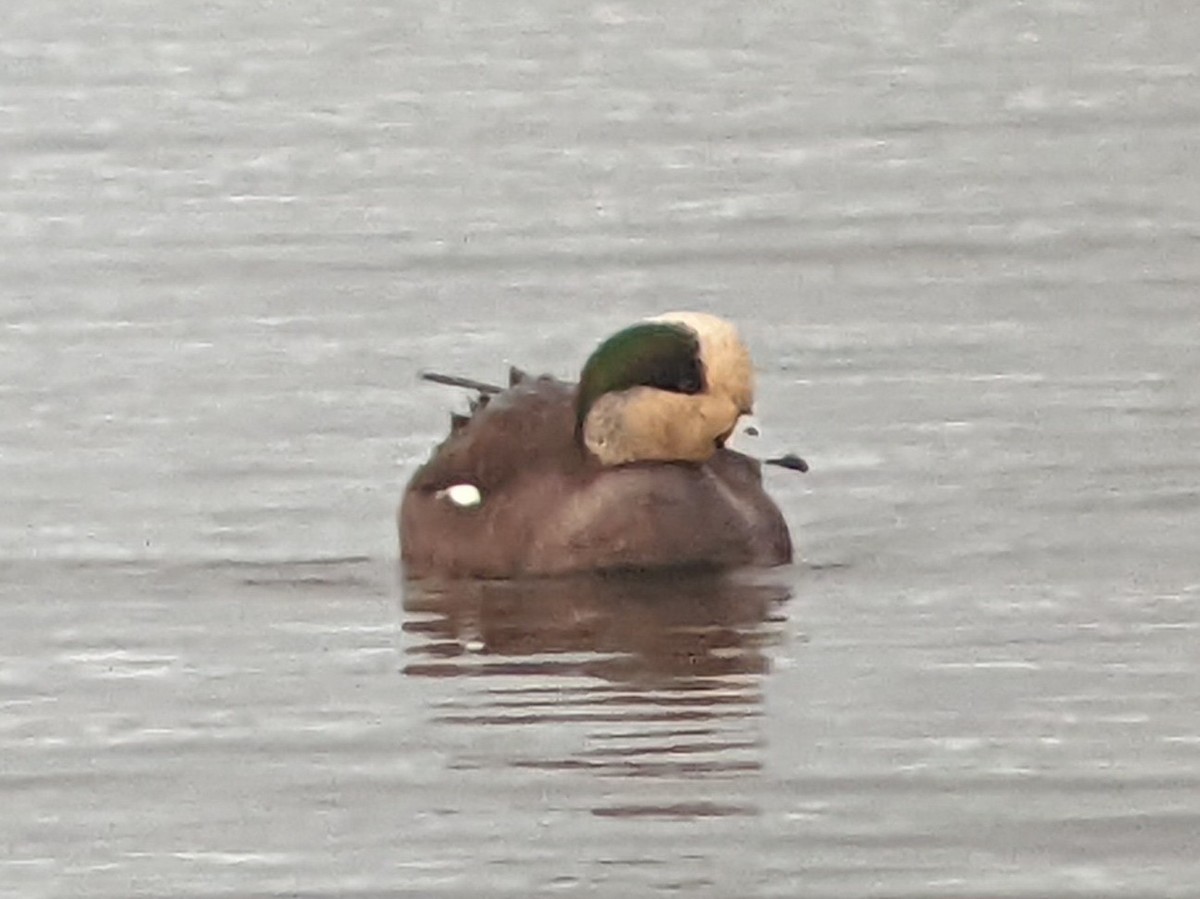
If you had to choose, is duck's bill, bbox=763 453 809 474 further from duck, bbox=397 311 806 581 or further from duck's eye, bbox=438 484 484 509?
duck's eye, bbox=438 484 484 509

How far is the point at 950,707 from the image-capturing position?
9.55m

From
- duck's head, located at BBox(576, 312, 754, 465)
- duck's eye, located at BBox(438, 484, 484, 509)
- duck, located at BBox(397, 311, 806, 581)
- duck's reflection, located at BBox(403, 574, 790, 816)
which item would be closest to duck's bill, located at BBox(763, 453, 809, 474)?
duck, located at BBox(397, 311, 806, 581)

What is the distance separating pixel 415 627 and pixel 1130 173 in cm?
511

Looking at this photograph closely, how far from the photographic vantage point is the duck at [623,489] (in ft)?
→ 36.9

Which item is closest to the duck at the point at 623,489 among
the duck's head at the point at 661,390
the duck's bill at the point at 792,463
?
the duck's head at the point at 661,390

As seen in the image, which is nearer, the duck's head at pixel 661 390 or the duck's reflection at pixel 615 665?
the duck's reflection at pixel 615 665

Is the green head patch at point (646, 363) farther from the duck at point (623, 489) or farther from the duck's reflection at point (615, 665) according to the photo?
the duck's reflection at point (615, 665)

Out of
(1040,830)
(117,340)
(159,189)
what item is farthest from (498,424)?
(159,189)

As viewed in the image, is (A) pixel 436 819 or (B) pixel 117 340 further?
(B) pixel 117 340

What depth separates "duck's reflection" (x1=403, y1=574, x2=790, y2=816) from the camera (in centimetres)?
924

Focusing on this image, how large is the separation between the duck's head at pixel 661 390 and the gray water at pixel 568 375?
1.27ft

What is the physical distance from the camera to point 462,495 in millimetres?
11336

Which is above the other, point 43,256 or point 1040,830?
point 43,256

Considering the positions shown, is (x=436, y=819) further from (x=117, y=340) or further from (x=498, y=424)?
(x=117, y=340)
